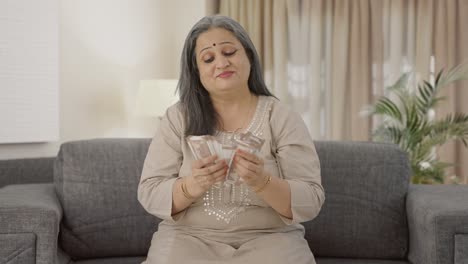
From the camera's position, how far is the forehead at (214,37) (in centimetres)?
256

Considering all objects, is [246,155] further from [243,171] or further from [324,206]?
[324,206]

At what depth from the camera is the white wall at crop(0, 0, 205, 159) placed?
4.95 meters

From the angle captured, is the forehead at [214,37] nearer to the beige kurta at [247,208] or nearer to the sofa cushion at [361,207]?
the beige kurta at [247,208]

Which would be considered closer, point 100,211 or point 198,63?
point 198,63

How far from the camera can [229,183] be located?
243 cm

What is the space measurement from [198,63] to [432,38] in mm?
3805

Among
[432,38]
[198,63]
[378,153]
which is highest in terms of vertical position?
[432,38]

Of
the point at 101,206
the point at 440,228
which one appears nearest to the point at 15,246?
the point at 101,206

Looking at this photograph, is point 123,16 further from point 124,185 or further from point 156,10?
point 124,185

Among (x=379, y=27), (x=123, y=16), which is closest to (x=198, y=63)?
(x=123, y=16)

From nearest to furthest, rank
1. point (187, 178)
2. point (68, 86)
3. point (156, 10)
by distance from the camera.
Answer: point (187, 178) → point (68, 86) → point (156, 10)

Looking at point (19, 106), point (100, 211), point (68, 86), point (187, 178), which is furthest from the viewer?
point (68, 86)

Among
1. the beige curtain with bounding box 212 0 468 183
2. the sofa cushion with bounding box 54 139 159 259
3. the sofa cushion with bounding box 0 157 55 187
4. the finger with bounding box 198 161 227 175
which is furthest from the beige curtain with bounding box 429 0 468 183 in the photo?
the finger with bounding box 198 161 227 175

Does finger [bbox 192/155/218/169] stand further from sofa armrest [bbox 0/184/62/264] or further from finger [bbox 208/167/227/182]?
sofa armrest [bbox 0/184/62/264]
